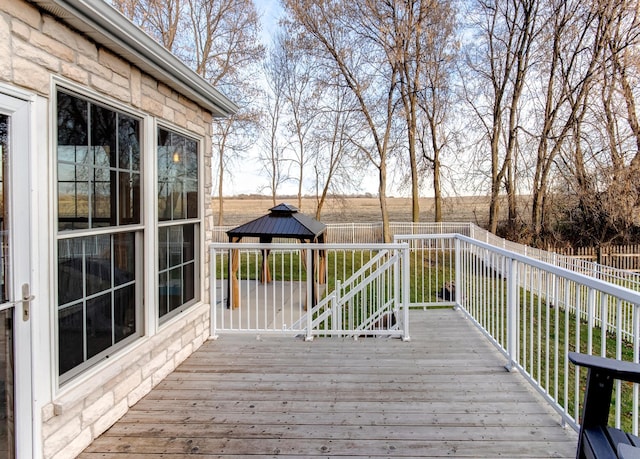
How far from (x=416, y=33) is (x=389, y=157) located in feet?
15.3

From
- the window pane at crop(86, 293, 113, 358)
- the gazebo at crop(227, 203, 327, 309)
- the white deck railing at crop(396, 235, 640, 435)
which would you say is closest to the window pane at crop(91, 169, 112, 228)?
the window pane at crop(86, 293, 113, 358)

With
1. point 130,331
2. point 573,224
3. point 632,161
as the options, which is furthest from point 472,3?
point 130,331

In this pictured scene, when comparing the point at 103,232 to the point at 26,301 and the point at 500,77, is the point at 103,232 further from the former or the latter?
the point at 500,77

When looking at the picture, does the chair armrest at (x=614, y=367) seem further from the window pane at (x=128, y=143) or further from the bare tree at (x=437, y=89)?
the bare tree at (x=437, y=89)

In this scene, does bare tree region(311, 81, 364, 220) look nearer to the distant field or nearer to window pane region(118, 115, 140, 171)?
the distant field

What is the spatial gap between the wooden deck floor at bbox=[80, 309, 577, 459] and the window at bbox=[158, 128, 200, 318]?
686 mm

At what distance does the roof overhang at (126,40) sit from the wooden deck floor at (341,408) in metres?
2.48

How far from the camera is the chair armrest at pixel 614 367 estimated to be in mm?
1525

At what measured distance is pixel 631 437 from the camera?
1.57 meters

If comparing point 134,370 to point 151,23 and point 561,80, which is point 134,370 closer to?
point 151,23

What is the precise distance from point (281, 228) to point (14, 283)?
6.07 metres

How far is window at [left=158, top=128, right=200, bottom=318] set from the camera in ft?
10.8

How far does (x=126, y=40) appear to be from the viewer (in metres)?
2.47

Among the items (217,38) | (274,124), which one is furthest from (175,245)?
(274,124)
